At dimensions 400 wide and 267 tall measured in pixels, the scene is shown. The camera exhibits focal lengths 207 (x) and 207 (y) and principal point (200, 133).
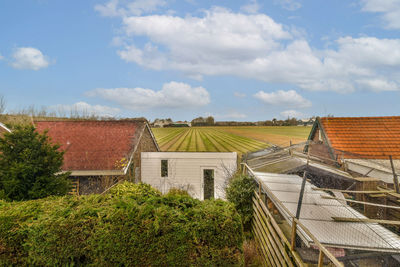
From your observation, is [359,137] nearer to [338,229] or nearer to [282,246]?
[338,229]

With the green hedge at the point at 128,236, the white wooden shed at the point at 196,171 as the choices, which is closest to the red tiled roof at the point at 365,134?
the white wooden shed at the point at 196,171

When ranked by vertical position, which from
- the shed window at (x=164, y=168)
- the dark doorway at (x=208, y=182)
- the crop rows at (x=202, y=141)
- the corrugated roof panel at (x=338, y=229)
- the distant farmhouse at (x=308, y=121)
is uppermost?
the distant farmhouse at (x=308, y=121)

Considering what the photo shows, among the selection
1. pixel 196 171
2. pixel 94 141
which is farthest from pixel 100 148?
pixel 196 171

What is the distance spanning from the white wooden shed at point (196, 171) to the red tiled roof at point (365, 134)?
18.4 feet

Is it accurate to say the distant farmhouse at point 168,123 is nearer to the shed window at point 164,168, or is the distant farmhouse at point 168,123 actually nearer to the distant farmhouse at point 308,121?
the shed window at point 164,168

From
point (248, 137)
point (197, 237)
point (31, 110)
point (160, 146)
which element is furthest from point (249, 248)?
point (31, 110)

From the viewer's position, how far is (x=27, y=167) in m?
6.05

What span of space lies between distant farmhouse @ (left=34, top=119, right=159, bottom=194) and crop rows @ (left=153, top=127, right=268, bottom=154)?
2.90 m

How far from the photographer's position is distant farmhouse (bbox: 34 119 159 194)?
11.8 metres

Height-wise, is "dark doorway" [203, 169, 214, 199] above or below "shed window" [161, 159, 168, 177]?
below

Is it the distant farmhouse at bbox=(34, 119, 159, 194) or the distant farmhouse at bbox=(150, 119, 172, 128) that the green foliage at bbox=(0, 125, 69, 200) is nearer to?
the distant farmhouse at bbox=(34, 119, 159, 194)

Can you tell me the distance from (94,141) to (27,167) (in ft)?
26.2

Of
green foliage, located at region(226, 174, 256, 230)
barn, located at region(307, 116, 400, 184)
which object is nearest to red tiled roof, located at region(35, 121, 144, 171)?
green foliage, located at region(226, 174, 256, 230)

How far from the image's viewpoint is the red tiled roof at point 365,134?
988cm
